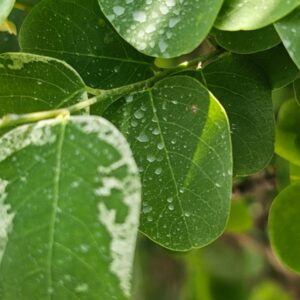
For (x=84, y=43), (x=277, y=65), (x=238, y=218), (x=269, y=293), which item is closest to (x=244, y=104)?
(x=277, y=65)

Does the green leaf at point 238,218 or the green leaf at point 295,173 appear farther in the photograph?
the green leaf at point 238,218

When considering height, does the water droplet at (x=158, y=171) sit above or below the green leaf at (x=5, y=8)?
below

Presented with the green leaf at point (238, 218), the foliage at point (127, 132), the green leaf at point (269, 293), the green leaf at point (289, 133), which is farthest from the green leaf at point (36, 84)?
the green leaf at point (269, 293)

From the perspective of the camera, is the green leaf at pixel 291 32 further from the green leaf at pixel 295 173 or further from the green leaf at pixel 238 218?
the green leaf at pixel 238 218

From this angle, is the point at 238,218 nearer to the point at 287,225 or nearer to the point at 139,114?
the point at 287,225

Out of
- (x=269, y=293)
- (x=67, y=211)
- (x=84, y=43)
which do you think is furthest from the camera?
(x=269, y=293)

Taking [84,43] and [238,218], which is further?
[238,218]
